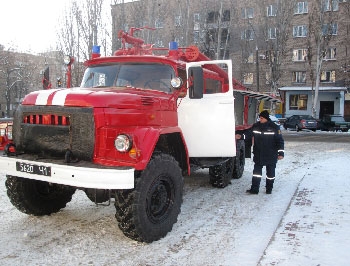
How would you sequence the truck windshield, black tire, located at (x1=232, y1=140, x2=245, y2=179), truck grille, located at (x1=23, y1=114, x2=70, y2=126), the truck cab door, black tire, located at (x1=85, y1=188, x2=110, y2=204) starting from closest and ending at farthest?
truck grille, located at (x1=23, y1=114, x2=70, y2=126)
black tire, located at (x1=85, y1=188, x2=110, y2=204)
the truck windshield
the truck cab door
black tire, located at (x1=232, y1=140, x2=245, y2=179)

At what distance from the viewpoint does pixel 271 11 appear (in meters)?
33.3

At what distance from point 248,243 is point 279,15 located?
30057mm

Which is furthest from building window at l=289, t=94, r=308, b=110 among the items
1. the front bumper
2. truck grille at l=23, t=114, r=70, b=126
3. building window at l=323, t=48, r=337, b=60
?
the front bumper

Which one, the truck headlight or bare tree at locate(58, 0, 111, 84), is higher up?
bare tree at locate(58, 0, 111, 84)

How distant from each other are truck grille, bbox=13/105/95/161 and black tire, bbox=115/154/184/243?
2.15ft

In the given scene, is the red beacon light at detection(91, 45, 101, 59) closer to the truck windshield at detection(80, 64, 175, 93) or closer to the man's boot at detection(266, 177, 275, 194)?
the truck windshield at detection(80, 64, 175, 93)

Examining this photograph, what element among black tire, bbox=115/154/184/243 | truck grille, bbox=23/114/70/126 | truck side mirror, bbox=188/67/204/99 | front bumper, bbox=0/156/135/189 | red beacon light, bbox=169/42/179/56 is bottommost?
black tire, bbox=115/154/184/243

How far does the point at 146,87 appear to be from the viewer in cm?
547

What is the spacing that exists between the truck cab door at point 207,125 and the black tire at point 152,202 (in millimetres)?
1054

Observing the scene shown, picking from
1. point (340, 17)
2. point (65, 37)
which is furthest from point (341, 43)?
point (65, 37)

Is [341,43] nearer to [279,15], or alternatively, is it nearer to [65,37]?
[279,15]

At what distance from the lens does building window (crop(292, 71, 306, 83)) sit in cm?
4109

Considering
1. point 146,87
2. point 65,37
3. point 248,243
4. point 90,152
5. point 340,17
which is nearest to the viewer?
point 90,152

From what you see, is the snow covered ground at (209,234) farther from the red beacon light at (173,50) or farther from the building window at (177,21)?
the building window at (177,21)
